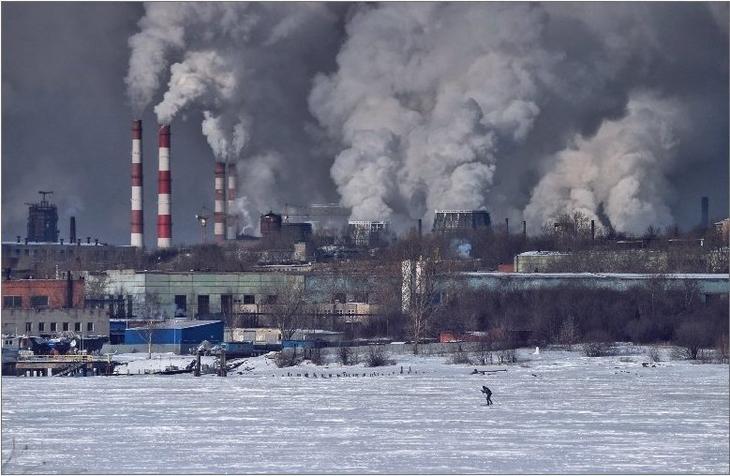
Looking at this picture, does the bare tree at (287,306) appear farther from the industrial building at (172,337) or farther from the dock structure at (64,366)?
the dock structure at (64,366)

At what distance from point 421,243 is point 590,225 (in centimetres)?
580

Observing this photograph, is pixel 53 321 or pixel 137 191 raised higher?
pixel 137 191

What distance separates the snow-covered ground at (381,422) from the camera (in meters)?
13.0

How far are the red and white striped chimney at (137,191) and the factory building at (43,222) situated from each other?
9.73 m

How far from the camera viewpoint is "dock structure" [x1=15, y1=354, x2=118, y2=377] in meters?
23.5

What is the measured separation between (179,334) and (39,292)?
8.73 m

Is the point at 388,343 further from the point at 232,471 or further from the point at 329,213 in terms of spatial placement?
the point at 329,213

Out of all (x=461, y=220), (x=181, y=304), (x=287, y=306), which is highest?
(x=461, y=220)

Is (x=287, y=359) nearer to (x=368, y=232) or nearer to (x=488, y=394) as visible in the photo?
(x=488, y=394)

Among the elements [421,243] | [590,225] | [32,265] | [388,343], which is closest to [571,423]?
[388,343]

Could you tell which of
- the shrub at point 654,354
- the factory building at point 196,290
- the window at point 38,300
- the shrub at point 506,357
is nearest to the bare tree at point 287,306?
the factory building at point 196,290

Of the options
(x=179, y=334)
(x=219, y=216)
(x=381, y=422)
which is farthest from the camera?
(x=219, y=216)

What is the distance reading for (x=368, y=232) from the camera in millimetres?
44906

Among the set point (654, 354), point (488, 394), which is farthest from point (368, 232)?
point (488, 394)
